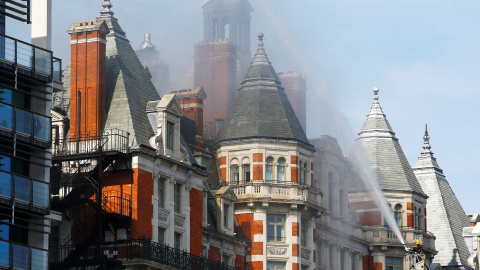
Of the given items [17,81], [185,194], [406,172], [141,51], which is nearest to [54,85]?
[17,81]

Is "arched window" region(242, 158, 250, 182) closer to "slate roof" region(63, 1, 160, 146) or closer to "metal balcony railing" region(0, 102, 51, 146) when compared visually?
"slate roof" region(63, 1, 160, 146)

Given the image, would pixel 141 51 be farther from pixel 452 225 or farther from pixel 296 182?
pixel 296 182

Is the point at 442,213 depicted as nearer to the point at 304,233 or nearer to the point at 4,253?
the point at 304,233

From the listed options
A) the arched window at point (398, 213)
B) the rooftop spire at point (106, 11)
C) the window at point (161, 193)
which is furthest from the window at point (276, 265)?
the arched window at point (398, 213)

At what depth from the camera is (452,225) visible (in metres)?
121

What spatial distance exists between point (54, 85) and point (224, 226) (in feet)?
71.8

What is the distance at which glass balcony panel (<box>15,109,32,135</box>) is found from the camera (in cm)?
6575

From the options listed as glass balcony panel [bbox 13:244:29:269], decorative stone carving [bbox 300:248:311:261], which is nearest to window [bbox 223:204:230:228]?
decorative stone carving [bbox 300:248:311:261]

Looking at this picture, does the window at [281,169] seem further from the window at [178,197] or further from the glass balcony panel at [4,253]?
the glass balcony panel at [4,253]

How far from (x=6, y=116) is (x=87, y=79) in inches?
585

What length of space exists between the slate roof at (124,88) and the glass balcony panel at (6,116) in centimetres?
1299

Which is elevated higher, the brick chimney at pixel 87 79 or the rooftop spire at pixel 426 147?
the rooftop spire at pixel 426 147

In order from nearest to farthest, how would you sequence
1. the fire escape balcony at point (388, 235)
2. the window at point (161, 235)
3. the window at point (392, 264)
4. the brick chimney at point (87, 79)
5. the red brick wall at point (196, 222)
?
the window at point (161, 235) → the brick chimney at point (87, 79) → the red brick wall at point (196, 222) → the fire escape balcony at point (388, 235) → the window at point (392, 264)

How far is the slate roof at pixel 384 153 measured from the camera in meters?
109
